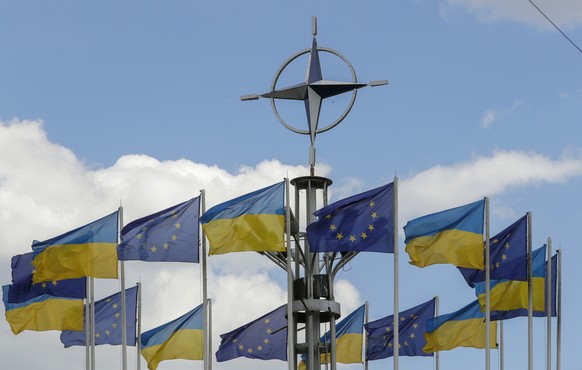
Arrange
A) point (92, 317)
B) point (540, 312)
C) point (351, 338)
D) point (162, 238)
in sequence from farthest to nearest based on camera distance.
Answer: point (351, 338)
point (92, 317)
point (540, 312)
point (162, 238)

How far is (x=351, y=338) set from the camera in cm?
5438

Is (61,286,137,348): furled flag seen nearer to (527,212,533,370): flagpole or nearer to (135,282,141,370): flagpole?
(135,282,141,370): flagpole

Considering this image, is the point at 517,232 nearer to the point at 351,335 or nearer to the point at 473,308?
the point at 473,308

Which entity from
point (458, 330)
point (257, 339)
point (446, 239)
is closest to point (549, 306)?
point (458, 330)

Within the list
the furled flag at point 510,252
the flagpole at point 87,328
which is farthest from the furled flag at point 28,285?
the furled flag at point 510,252

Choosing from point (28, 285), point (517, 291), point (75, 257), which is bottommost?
point (517, 291)

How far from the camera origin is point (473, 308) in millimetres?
47469

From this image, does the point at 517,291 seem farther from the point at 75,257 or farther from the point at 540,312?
the point at 75,257

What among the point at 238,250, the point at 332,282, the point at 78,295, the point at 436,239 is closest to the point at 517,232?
the point at 436,239

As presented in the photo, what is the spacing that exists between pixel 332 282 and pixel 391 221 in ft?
12.0

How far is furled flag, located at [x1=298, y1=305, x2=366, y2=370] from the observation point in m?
53.8

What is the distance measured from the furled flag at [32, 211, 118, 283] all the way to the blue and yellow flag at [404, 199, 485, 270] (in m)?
10.3

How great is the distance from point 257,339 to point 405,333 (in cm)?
549

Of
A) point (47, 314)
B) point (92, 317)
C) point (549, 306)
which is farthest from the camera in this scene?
point (47, 314)
